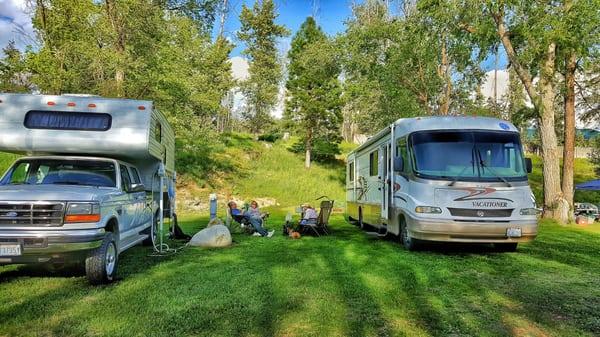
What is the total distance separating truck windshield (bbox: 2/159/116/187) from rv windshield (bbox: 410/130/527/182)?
5919mm

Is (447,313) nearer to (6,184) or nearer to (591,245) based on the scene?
(6,184)

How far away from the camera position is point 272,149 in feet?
141

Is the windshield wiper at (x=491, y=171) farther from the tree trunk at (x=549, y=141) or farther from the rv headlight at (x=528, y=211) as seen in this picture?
the tree trunk at (x=549, y=141)

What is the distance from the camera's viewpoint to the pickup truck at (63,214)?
595 centimetres

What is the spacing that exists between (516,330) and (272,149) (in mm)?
38973

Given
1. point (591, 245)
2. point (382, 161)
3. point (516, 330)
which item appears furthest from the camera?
point (382, 161)

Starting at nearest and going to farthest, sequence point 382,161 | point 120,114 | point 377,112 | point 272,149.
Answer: point 120,114 → point 382,161 → point 377,112 → point 272,149

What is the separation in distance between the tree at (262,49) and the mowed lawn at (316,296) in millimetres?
39518

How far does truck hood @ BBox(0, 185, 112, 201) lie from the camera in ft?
20.0

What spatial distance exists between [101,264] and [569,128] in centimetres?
2050

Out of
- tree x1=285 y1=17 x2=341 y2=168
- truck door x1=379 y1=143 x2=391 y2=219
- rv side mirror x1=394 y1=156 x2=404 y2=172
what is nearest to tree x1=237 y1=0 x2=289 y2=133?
tree x1=285 y1=17 x2=341 y2=168

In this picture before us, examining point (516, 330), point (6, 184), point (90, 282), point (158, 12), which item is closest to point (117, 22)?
point (158, 12)

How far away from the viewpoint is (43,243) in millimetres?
5949

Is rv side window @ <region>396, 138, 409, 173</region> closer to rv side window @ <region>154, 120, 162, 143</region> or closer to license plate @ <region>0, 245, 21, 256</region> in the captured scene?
rv side window @ <region>154, 120, 162, 143</region>
